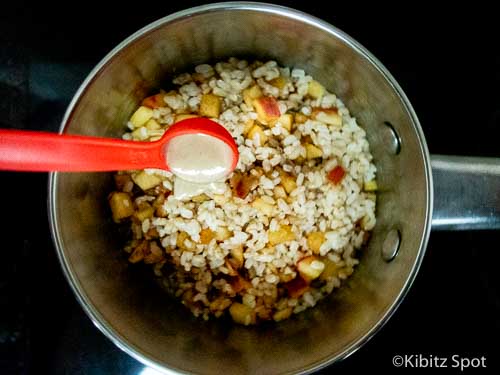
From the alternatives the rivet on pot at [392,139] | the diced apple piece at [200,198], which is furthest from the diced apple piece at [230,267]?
the rivet on pot at [392,139]

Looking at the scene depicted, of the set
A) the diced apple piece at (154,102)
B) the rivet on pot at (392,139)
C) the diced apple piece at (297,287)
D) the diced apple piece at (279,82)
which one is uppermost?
the diced apple piece at (279,82)

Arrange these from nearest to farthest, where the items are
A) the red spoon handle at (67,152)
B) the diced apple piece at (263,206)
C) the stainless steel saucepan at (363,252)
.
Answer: the red spoon handle at (67,152), the stainless steel saucepan at (363,252), the diced apple piece at (263,206)

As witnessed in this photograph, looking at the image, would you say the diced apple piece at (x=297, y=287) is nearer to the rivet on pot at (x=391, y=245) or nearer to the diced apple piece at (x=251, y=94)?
the rivet on pot at (x=391, y=245)

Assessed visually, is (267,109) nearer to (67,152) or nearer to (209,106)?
(209,106)

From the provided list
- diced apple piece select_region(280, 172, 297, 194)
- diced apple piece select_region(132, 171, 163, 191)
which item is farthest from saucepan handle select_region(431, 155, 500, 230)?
diced apple piece select_region(132, 171, 163, 191)

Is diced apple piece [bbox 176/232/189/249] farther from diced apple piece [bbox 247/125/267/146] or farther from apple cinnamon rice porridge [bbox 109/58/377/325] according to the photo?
diced apple piece [bbox 247/125/267/146]

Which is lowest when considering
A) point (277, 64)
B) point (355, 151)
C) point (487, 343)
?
point (487, 343)

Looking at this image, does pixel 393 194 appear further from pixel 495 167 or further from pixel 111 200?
pixel 111 200

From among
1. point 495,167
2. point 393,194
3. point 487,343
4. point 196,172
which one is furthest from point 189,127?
point 487,343
